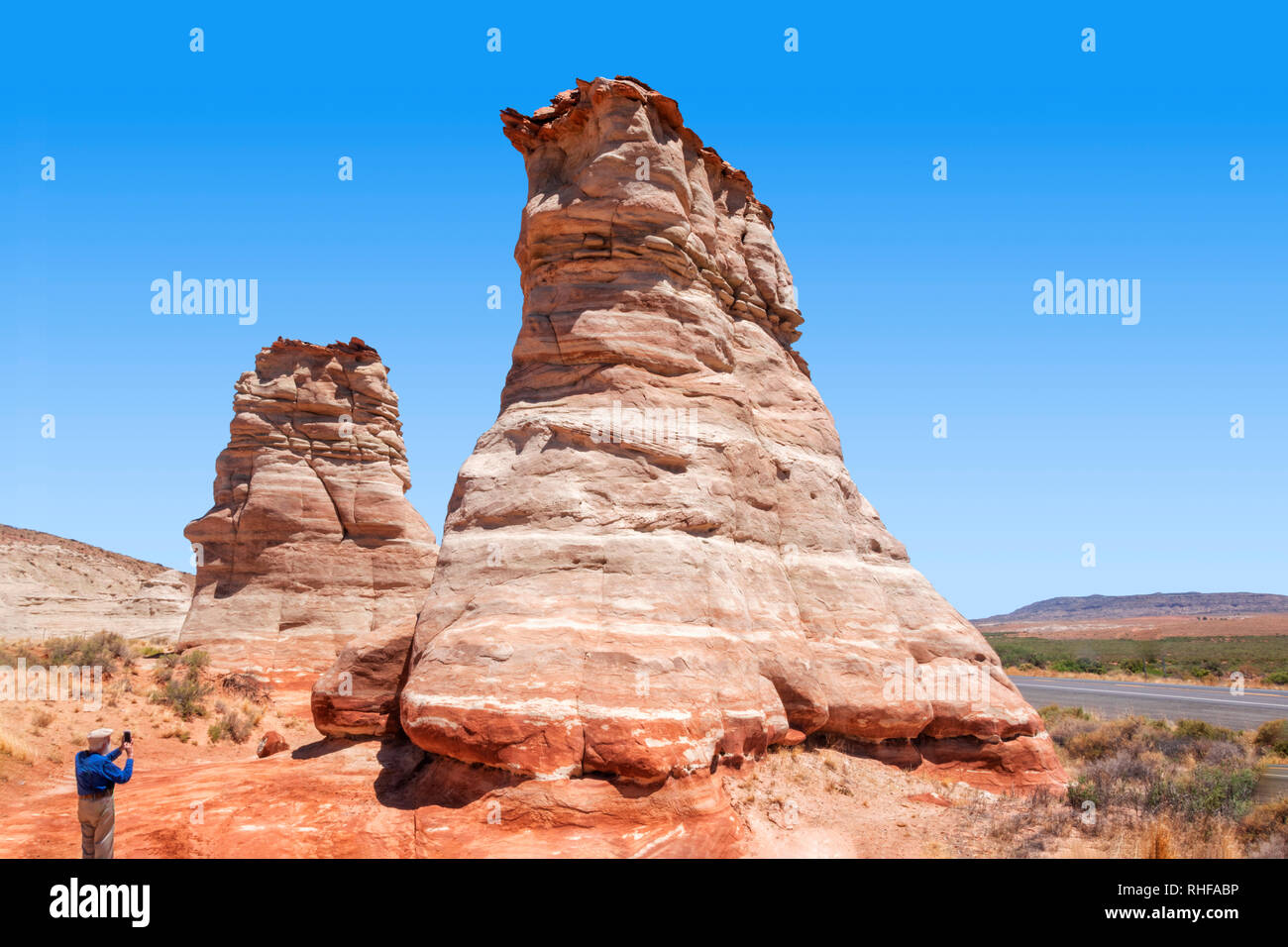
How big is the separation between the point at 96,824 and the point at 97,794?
1.08 ft

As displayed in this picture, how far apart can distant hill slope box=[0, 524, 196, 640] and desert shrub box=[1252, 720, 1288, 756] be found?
4031 cm

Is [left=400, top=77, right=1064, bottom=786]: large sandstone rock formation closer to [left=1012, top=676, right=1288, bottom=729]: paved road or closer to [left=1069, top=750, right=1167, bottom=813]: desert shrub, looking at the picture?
[left=1069, top=750, right=1167, bottom=813]: desert shrub

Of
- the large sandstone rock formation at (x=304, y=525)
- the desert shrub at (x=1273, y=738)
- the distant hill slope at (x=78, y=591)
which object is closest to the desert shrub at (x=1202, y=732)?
the desert shrub at (x=1273, y=738)

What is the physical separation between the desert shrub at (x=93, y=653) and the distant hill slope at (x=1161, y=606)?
167m

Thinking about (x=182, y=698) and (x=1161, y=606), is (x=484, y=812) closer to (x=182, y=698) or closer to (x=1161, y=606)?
(x=182, y=698)

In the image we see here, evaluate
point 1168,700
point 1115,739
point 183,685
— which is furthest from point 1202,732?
point 183,685

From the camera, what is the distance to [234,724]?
19.3 m

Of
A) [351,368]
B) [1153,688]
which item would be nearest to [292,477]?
[351,368]

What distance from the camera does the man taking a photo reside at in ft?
27.8

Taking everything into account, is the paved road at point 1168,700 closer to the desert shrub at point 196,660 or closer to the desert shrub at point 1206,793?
the desert shrub at point 1206,793

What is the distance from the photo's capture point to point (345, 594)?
25125mm

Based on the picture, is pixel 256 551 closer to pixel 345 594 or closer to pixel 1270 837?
pixel 345 594

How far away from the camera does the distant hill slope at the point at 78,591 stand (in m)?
44.0

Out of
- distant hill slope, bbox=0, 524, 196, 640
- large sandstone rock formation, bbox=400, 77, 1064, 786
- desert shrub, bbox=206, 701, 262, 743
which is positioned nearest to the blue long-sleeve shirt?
large sandstone rock formation, bbox=400, 77, 1064, 786
